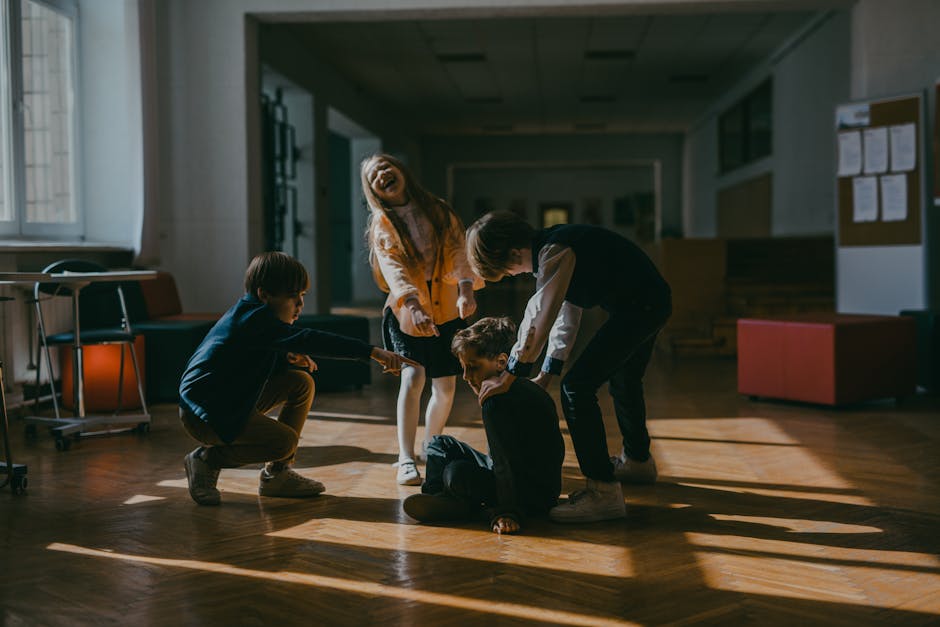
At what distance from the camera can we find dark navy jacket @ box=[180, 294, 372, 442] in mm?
3031

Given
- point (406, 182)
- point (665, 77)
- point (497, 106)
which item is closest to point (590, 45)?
point (665, 77)

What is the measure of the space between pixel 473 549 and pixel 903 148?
494 centimetres

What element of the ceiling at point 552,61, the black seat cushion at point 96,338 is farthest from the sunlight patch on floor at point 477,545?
the ceiling at point 552,61

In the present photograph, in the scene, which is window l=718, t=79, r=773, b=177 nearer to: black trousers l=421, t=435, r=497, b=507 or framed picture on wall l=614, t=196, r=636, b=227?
framed picture on wall l=614, t=196, r=636, b=227

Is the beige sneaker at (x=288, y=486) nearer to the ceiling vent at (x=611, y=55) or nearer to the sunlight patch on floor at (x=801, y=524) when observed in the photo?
the sunlight patch on floor at (x=801, y=524)

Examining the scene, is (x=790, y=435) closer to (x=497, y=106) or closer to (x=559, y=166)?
(x=497, y=106)

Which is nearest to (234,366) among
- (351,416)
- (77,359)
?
(77,359)

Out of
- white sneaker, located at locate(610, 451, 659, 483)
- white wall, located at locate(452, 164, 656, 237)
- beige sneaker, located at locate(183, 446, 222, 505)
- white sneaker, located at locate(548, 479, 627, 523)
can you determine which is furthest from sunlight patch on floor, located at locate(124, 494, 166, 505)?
white wall, located at locate(452, 164, 656, 237)

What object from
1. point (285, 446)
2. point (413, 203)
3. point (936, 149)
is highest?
point (936, 149)

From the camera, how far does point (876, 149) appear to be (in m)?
6.38

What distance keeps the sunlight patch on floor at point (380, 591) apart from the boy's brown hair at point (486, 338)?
810 mm

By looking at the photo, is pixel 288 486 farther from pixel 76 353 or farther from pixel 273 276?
pixel 76 353

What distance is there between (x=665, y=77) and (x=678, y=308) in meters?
5.58

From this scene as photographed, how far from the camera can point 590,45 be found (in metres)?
11.0
